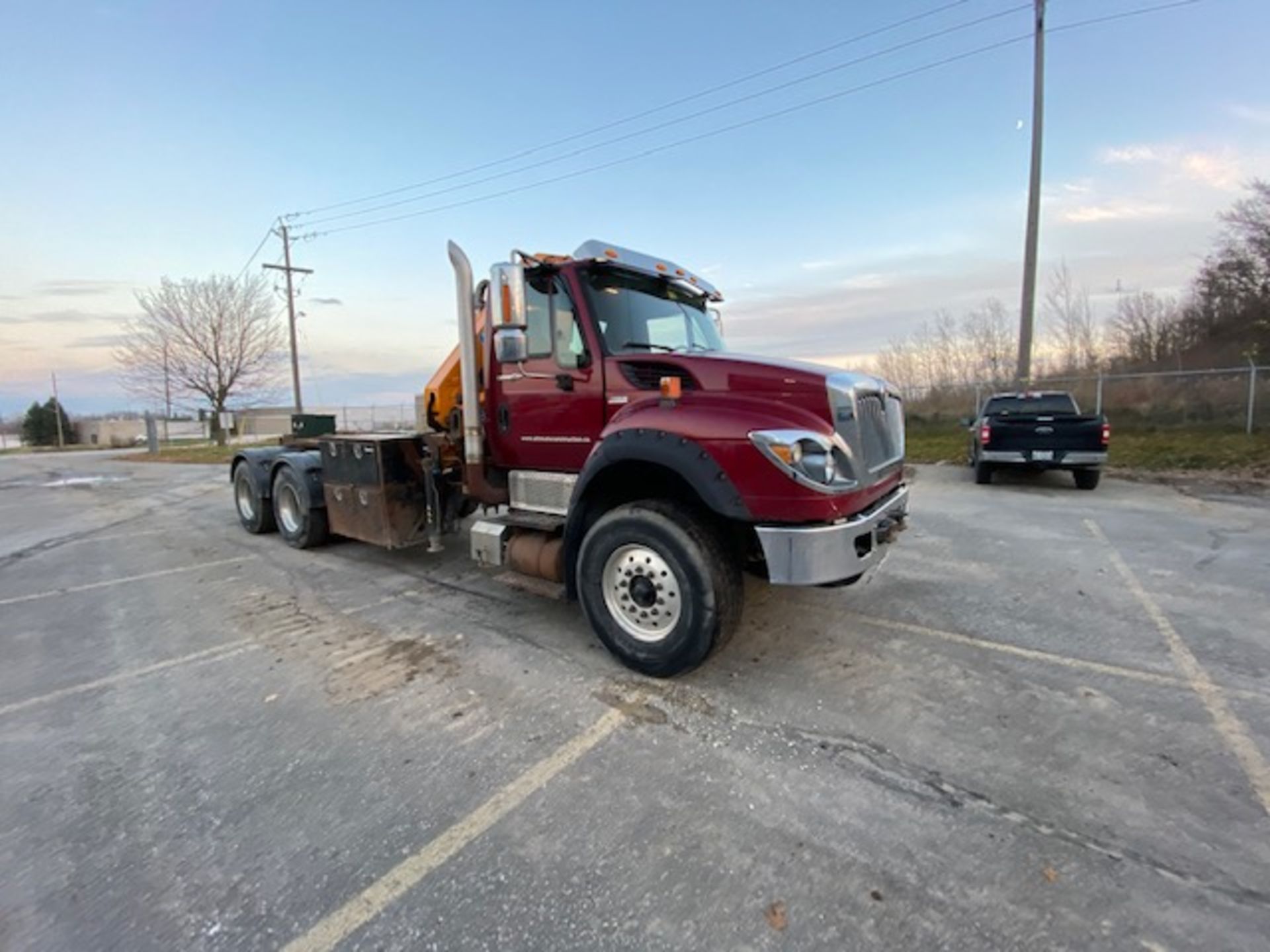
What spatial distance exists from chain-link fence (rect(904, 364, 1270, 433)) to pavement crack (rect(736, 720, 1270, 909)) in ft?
56.5

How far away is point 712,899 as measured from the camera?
213cm

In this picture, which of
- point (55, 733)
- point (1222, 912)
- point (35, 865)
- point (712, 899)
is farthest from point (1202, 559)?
point (55, 733)

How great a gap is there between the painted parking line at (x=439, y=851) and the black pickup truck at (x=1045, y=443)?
1021cm

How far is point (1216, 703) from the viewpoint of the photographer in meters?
3.36

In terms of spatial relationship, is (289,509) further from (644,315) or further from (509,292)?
(644,315)

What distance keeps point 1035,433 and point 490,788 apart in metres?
11.1

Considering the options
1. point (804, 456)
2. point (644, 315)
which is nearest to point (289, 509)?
point (644, 315)

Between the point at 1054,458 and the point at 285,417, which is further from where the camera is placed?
the point at 285,417

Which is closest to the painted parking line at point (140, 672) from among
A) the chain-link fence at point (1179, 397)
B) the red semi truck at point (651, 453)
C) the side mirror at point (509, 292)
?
the red semi truck at point (651, 453)

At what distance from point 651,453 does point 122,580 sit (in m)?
6.09

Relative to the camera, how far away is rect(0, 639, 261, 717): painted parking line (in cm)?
367

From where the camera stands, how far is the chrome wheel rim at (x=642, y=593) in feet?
12.1

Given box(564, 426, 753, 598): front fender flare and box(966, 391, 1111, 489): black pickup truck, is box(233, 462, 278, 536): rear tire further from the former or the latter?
box(966, 391, 1111, 489): black pickup truck

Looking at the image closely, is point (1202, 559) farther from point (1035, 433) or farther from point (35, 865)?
point (35, 865)
